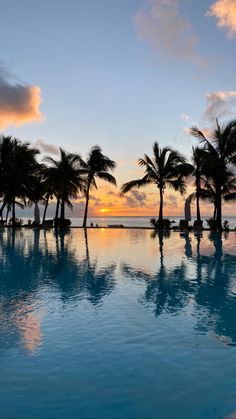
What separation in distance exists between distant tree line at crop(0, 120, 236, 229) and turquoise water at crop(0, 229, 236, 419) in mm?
18822

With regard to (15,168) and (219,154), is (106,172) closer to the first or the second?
(15,168)

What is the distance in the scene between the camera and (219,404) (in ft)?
11.5

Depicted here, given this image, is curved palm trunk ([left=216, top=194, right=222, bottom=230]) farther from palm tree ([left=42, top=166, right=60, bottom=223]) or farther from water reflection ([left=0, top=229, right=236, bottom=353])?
palm tree ([left=42, top=166, right=60, bottom=223])

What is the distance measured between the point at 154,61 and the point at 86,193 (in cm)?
1778

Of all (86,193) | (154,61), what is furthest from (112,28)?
(86,193)

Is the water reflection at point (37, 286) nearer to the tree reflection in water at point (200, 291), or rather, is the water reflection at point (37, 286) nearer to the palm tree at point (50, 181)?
the tree reflection in water at point (200, 291)

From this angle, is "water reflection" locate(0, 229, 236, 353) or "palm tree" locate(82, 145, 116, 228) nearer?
"water reflection" locate(0, 229, 236, 353)

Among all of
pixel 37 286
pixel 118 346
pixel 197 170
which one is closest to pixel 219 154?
pixel 197 170

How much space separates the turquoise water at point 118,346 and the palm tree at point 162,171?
21126 mm

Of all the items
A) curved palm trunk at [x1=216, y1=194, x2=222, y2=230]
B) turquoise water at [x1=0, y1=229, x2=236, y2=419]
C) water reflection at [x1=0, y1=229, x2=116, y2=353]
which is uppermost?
curved palm trunk at [x1=216, y1=194, x2=222, y2=230]

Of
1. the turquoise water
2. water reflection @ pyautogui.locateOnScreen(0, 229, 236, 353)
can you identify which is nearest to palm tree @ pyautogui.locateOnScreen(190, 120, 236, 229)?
water reflection @ pyautogui.locateOnScreen(0, 229, 236, 353)

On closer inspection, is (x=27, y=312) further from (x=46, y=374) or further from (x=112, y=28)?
(x=112, y=28)

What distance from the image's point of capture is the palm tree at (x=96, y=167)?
33844 millimetres

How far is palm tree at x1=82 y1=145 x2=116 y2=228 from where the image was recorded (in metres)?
33.8
